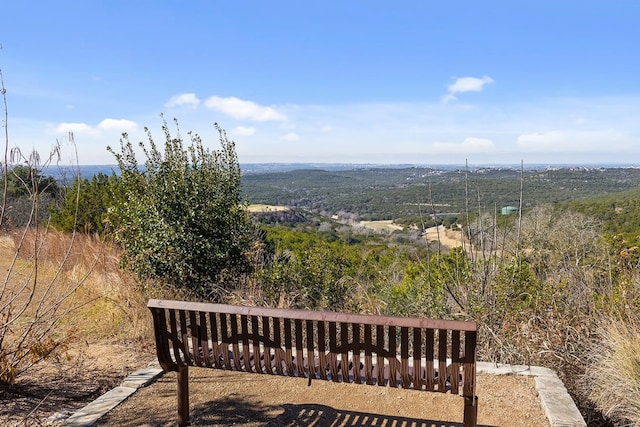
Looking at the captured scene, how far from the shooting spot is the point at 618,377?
310 centimetres

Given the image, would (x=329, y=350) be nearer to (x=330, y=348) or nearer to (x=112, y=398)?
(x=330, y=348)

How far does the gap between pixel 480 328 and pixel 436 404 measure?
3.95 feet

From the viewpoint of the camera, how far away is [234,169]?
20.3 feet

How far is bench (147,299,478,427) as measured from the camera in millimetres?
2311

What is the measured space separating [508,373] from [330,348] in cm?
180

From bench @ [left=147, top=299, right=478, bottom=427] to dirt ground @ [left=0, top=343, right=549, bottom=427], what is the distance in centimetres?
36

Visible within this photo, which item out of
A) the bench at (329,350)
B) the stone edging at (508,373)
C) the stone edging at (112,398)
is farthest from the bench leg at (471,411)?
the stone edging at (112,398)

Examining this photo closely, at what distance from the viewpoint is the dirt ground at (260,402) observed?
2.94 m

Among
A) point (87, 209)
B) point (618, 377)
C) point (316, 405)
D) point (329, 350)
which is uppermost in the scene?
point (87, 209)

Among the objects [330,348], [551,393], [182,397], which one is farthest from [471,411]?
[182,397]

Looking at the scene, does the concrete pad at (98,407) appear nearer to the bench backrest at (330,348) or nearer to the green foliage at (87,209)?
the bench backrest at (330,348)

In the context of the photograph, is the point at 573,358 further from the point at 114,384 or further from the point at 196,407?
the point at 114,384

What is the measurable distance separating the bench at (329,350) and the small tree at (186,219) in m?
2.62

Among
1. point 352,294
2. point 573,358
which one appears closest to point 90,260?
point 352,294
